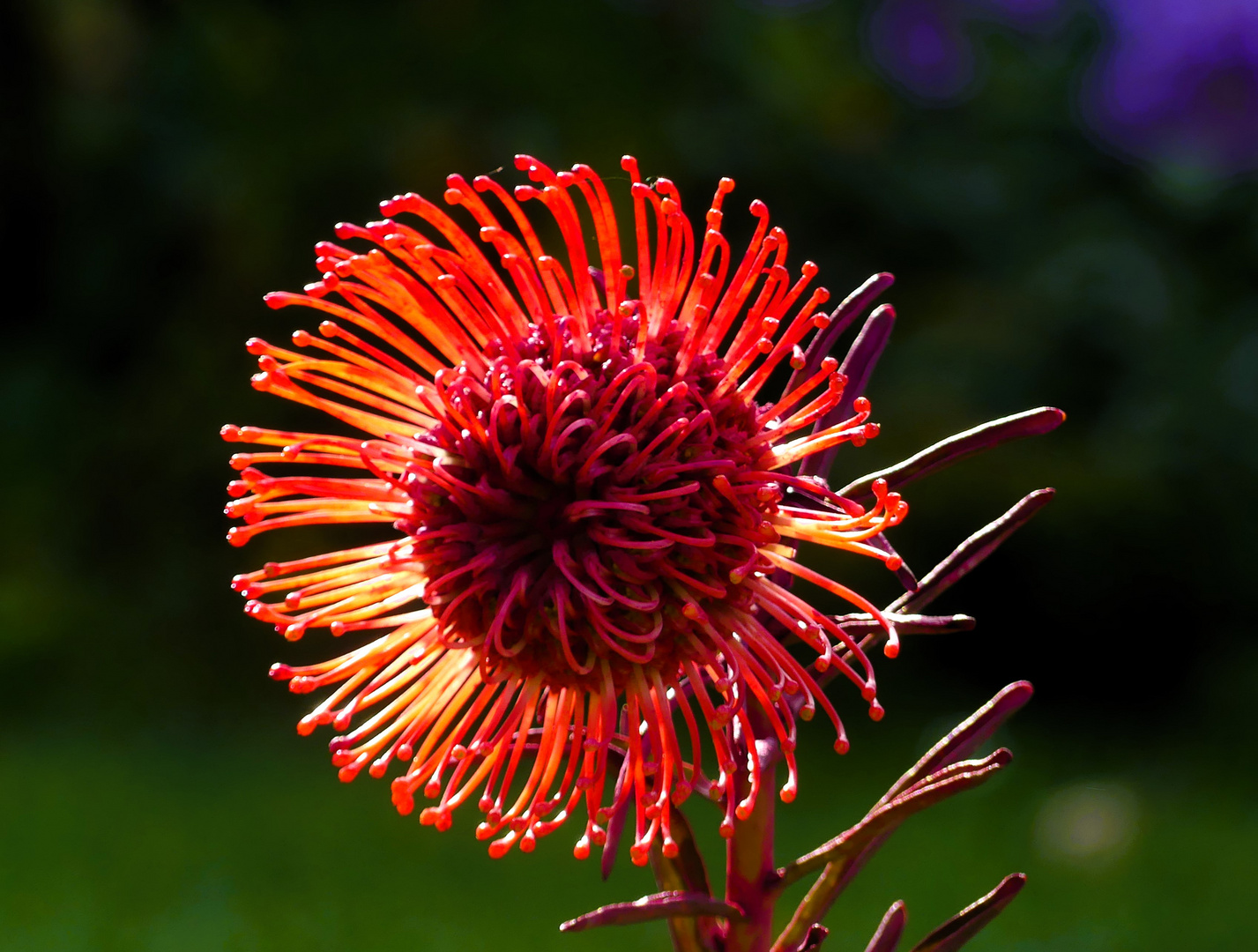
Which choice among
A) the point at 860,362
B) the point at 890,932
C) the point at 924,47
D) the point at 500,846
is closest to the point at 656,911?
the point at 500,846

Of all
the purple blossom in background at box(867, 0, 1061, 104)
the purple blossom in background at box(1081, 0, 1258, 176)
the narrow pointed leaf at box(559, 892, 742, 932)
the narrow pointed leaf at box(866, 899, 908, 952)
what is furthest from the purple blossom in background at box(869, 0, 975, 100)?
the narrow pointed leaf at box(559, 892, 742, 932)

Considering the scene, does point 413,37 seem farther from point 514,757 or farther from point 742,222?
point 514,757

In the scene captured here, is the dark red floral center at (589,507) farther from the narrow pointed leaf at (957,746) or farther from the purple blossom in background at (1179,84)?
the purple blossom in background at (1179,84)

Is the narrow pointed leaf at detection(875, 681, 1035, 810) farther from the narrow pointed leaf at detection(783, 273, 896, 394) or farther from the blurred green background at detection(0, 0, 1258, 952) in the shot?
the blurred green background at detection(0, 0, 1258, 952)

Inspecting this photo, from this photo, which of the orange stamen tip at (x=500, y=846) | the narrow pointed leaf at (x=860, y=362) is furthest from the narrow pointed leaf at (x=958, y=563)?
the orange stamen tip at (x=500, y=846)

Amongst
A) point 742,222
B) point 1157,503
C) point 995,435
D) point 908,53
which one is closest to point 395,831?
point 742,222

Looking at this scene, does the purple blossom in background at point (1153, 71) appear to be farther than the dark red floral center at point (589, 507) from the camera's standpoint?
Yes
